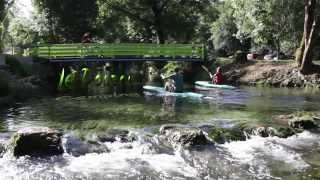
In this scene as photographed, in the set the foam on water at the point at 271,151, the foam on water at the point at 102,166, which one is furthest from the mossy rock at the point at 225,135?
the foam on water at the point at 102,166

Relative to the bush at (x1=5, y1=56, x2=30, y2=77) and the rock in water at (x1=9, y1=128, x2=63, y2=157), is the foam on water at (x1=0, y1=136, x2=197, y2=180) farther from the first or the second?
the bush at (x1=5, y1=56, x2=30, y2=77)

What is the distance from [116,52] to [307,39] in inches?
578

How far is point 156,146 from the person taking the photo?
16.7 meters

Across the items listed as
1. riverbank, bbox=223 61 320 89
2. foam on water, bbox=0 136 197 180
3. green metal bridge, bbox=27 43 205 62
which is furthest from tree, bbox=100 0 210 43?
foam on water, bbox=0 136 197 180

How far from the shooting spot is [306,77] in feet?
128

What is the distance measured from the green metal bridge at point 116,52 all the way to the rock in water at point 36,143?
21377 mm

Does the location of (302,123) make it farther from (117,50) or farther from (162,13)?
(162,13)

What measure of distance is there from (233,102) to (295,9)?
17.2 m

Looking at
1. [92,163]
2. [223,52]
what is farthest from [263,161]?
[223,52]

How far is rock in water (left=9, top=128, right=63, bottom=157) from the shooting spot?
50.1ft

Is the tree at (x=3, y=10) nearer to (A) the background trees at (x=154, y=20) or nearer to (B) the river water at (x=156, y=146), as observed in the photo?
(A) the background trees at (x=154, y=20)

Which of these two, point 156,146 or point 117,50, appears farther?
point 117,50

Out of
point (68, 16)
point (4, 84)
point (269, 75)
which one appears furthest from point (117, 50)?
point (4, 84)

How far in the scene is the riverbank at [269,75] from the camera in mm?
38987
